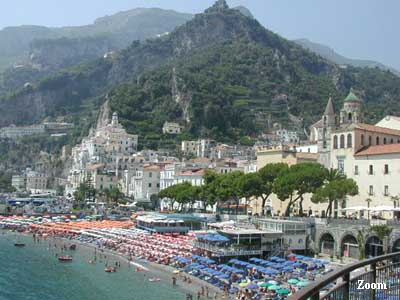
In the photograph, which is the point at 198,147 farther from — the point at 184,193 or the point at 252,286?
the point at 252,286

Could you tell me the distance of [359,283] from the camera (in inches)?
246

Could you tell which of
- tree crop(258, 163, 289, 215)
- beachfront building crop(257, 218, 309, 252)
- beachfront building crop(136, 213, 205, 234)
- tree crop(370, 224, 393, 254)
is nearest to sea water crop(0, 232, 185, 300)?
beachfront building crop(136, 213, 205, 234)

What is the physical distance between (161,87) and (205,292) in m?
132

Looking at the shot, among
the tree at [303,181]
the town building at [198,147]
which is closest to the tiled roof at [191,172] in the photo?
the town building at [198,147]

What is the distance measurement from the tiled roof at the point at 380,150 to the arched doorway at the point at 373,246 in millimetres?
8926

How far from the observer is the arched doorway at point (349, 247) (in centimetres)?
4547

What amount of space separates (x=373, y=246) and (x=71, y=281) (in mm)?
24001

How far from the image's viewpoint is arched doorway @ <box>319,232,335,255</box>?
159ft

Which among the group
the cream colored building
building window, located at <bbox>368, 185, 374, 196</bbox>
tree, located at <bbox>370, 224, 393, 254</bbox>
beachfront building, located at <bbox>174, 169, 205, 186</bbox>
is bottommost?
tree, located at <bbox>370, 224, 393, 254</bbox>

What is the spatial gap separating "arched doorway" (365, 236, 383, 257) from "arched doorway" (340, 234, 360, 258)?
2.67ft

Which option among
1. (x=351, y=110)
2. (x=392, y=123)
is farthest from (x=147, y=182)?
(x=392, y=123)

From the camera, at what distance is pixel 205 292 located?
3734 cm

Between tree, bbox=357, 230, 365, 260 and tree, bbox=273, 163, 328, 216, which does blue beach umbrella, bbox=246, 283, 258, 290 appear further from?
tree, bbox=273, 163, 328, 216

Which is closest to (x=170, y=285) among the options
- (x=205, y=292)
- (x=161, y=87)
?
(x=205, y=292)
